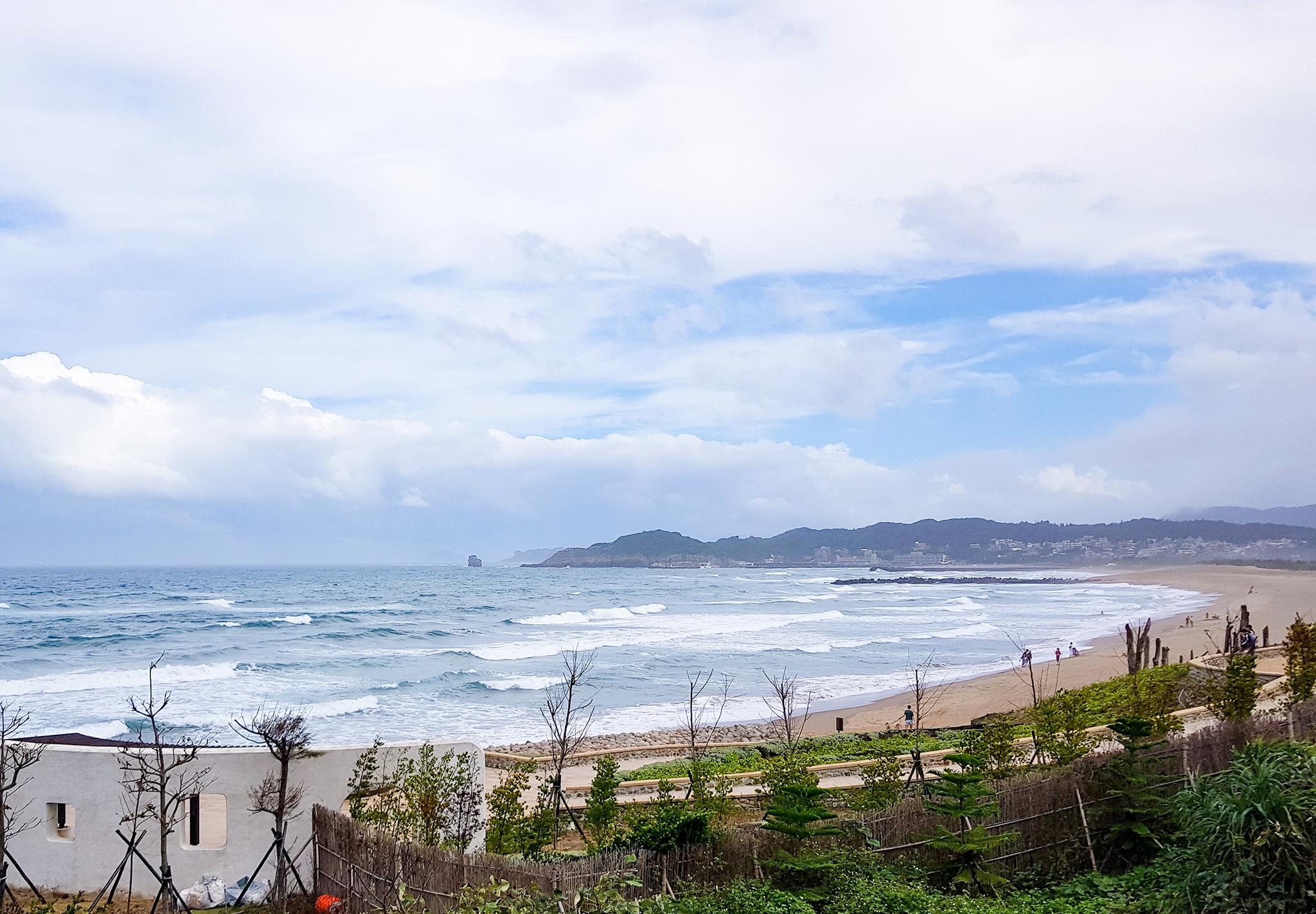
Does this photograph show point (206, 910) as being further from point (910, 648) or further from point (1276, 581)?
point (1276, 581)

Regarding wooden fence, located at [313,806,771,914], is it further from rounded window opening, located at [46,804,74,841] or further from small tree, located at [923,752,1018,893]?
rounded window opening, located at [46,804,74,841]

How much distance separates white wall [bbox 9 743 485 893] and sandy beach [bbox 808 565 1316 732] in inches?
898

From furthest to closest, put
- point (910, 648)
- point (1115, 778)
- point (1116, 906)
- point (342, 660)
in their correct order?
point (910, 648) → point (342, 660) → point (1115, 778) → point (1116, 906)

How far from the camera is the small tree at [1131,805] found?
12523mm

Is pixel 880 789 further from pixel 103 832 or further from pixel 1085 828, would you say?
pixel 103 832

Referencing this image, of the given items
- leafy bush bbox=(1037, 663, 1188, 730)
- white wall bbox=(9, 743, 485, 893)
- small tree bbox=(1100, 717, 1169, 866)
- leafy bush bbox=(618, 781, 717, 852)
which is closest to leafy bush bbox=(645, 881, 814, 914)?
leafy bush bbox=(618, 781, 717, 852)

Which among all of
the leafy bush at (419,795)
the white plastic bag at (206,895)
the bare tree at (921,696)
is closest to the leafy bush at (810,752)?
the bare tree at (921,696)

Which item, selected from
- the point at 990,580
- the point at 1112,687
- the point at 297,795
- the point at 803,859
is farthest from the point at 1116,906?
the point at 990,580

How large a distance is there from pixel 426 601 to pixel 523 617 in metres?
17.6

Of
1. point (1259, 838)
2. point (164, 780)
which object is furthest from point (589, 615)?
point (1259, 838)

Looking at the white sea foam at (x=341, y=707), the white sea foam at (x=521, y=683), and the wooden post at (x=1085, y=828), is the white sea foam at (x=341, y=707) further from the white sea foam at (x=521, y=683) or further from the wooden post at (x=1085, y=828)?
the wooden post at (x=1085, y=828)

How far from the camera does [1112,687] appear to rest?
2802 cm

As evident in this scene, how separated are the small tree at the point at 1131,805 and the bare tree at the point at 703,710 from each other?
28.6 ft

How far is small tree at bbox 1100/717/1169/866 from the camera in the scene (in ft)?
41.1
